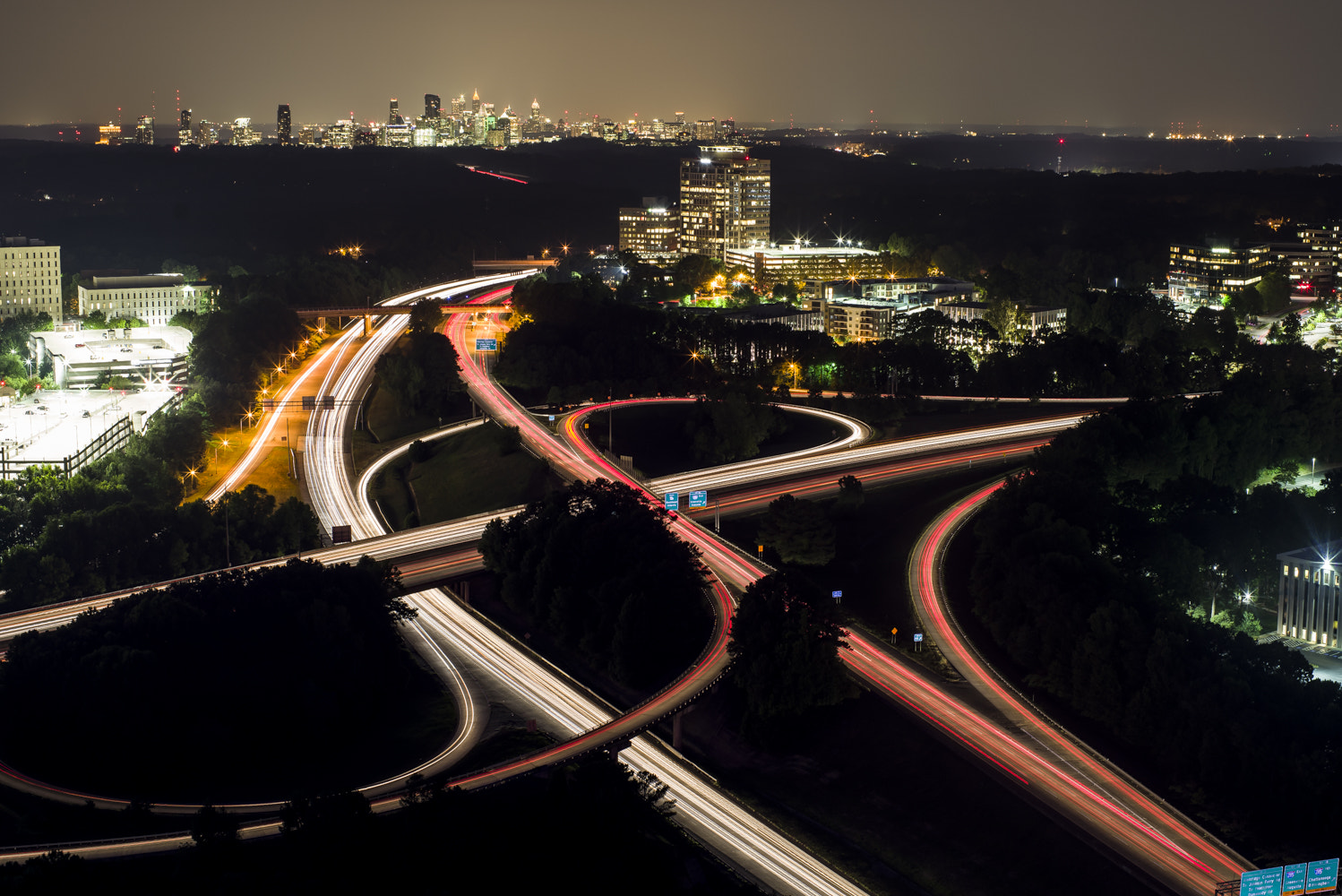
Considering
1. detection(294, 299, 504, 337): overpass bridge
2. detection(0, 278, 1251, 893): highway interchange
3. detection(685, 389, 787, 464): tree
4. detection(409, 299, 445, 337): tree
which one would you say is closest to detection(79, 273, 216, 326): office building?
detection(294, 299, 504, 337): overpass bridge

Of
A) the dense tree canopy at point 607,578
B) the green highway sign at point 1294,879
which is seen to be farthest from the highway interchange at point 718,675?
the green highway sign at point 1294,879

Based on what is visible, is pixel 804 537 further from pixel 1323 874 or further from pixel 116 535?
pixel 116 535

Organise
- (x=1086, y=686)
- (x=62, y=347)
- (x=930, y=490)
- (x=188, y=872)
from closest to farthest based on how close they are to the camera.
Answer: (x=188, y=872)
(x=1086, y=686)
(x=930, y=490)
(x=62, y=347)

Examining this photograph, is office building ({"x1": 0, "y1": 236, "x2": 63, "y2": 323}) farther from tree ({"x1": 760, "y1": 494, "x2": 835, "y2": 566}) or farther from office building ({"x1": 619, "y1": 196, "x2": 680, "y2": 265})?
tree ({"x1": 760, "y1": 494, "x2": 835, "y2": 566})

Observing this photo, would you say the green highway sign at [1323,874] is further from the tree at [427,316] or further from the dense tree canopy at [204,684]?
the tree at [427,316]

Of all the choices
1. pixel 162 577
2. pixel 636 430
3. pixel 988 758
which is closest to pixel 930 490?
pixel 636 430

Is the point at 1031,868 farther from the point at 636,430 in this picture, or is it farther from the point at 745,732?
the point at 636,430
